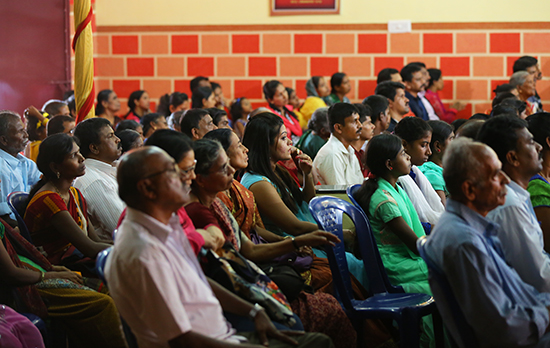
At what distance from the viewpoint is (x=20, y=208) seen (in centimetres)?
282

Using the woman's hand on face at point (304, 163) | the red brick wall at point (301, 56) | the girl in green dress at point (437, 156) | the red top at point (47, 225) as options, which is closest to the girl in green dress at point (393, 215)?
the woman's hand on face at point (304, 163)

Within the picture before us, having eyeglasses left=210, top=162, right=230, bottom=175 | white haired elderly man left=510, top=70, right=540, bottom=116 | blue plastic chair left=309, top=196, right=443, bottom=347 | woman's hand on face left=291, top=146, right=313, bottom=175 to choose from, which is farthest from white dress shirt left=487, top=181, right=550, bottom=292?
white haired elderly man left=510, top=70, right=540, bottom=116

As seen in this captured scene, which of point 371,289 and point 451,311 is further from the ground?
point 451,311

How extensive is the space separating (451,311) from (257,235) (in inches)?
43.1

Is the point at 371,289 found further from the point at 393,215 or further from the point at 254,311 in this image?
the point at 254,311

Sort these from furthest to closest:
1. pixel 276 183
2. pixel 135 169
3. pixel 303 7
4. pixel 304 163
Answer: pixel 303 7, pixel 304 163, pixel 276 183, pixel 135 169

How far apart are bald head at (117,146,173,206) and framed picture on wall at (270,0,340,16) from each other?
636 centimetres

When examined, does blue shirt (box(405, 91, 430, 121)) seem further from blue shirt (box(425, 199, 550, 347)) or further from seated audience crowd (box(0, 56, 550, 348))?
blue shirt (box(425, 199, 550, 347))

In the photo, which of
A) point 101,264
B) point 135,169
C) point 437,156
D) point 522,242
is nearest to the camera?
point 135,169

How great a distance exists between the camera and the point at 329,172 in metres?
4.09

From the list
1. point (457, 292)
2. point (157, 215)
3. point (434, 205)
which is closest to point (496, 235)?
point (457, 292)

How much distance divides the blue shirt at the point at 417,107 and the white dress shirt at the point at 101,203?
13.9 feet

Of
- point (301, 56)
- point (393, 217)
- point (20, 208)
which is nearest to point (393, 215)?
point (393, 217)

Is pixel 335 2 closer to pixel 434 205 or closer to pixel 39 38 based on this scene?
pixel 39 38
